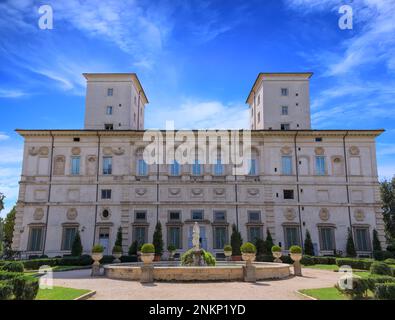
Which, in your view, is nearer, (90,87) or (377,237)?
(377,237)

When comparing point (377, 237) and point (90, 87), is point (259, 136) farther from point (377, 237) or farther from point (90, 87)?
point (90, 87)

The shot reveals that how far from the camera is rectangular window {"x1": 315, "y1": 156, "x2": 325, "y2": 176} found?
132 feet

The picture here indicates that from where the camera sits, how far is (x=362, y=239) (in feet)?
126

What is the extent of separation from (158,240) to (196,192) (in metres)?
6.08

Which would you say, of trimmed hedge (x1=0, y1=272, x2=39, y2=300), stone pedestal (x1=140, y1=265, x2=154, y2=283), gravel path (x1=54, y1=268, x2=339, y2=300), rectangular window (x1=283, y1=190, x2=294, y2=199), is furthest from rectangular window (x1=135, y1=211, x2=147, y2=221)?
trimmed hedge (x1=0, y1=272, x2=39, y2=300)

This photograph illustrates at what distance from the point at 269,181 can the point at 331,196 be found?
6.32 m

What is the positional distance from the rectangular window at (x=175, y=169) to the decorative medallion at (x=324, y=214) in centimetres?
1482

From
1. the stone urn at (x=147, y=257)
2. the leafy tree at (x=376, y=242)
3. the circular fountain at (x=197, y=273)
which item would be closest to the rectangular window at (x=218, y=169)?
the leafy tree at (x=376, y=242)

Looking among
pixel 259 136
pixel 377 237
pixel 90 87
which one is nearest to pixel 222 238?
pixel 259 136

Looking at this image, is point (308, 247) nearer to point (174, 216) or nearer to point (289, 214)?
point (289, 214)

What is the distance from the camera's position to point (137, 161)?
40.6 m

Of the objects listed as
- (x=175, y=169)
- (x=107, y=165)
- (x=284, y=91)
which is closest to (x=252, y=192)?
(x=175, y=169)
